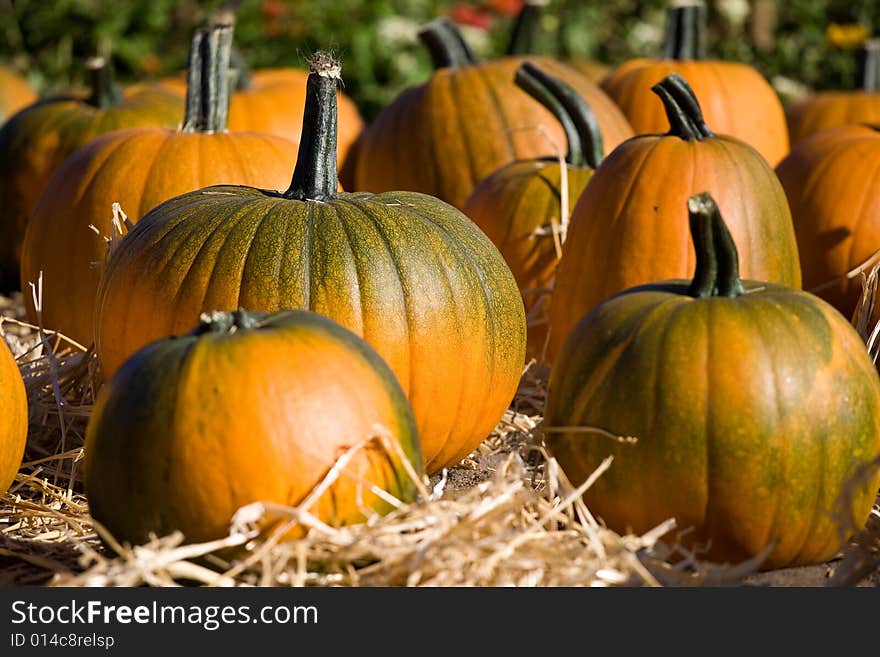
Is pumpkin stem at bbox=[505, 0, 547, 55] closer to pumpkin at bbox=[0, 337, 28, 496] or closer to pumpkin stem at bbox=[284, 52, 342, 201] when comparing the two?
pumpkin stem at bbox=[284, 52, 342, 201]

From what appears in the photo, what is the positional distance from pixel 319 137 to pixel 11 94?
188 inches

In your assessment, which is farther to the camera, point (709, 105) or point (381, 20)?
point (381, 20)

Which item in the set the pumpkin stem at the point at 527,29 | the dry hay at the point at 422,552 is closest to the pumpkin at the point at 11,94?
the pumpkin stem at the point at 527,29

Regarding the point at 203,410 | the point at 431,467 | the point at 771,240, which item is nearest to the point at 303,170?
the point at 431,467

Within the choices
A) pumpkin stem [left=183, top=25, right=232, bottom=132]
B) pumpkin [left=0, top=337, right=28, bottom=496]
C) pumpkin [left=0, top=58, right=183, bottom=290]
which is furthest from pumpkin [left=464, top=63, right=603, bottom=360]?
pumpkin [left=0, top=337, right=28, bottom=496]

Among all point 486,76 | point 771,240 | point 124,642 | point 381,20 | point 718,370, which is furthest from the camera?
point 381,20

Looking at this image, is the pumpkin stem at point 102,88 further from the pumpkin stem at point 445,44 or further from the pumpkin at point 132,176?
the pumpkin stem at point 445,44

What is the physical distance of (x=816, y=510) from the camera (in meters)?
2.53

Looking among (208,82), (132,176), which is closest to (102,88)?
(208,82)

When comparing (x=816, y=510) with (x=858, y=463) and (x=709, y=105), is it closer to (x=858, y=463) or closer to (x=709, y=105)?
(x=858, y=463)

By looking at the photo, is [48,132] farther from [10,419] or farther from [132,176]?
[10,419]

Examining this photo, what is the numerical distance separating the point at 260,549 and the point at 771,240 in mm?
1712

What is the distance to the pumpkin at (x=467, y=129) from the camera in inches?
186

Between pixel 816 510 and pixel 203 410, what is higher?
pixel 203 410
